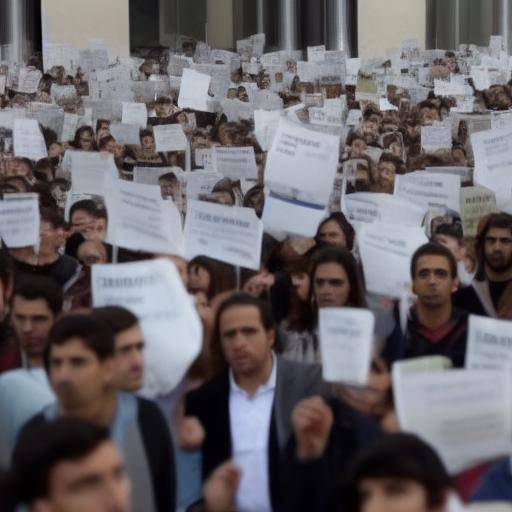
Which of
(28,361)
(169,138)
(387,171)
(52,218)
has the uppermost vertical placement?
(169,138)

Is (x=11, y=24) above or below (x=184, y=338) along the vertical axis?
above

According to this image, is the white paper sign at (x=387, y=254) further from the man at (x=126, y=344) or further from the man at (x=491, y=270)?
the man at (x=126, y=344)

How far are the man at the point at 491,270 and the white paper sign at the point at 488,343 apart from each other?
2341mm

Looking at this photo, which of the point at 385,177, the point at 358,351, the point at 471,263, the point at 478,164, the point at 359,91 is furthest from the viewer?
the point at 359,91

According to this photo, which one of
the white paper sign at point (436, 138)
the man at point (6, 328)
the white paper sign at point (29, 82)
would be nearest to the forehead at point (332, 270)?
the man at point (6, 328)

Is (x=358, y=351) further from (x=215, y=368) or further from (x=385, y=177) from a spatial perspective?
(x=385, y=177)

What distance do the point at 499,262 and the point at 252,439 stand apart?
3.07 metres

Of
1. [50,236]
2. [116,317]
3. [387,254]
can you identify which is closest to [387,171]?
[50,236]

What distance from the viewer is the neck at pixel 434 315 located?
719 cm

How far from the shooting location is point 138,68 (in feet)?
92.4

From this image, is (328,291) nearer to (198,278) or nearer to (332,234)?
(198,278)

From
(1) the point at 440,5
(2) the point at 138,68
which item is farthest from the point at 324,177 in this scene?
(1) the point at 440,5

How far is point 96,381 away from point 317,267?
2.46 metres

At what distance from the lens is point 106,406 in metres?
5.12
